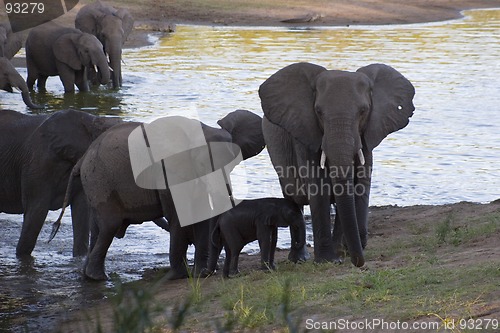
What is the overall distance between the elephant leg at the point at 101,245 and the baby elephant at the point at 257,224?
78 cm

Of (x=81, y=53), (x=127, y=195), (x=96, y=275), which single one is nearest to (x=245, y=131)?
(x=127, y=195)

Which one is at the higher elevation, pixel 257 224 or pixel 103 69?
pixel 257 224

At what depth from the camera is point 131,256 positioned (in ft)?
28.2

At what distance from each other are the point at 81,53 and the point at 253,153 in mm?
10286

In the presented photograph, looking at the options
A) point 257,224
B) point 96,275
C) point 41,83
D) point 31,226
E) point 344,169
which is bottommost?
point 41,83

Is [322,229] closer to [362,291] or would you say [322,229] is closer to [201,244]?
[201,244]

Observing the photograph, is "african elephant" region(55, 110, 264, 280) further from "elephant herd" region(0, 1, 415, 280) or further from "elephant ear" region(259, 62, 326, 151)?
"elephant ear" region(259, 62, 326, 151)

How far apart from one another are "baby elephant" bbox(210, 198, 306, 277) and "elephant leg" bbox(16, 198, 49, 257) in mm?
1718

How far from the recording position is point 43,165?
27.7 ft

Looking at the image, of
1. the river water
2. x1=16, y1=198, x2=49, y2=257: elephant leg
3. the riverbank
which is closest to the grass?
the riverbank

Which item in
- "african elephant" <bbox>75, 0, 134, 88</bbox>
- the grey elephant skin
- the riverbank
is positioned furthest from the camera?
"african elephant" <bbox>75, 0, 134, 88</bbox>

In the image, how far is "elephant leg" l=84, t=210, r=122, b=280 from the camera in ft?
25.2

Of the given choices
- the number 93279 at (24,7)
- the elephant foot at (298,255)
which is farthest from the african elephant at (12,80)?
the number 93279 at (24,7)

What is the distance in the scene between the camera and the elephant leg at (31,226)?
27.8 feet
